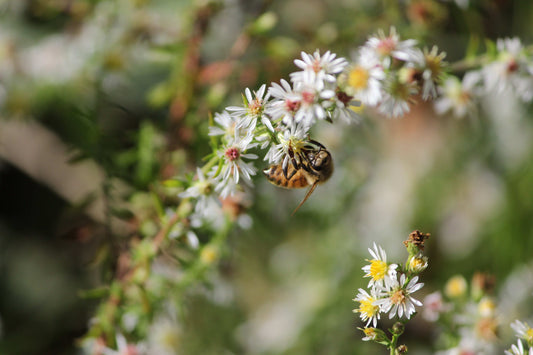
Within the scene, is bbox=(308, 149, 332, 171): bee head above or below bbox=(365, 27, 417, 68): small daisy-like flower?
below

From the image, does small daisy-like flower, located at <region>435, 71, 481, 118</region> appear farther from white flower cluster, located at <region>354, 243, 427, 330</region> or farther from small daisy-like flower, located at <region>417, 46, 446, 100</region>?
white flower cluster, located at <region>354, 243, 427, 330</region>

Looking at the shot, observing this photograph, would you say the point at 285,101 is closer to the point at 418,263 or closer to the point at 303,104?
the point at 303,104

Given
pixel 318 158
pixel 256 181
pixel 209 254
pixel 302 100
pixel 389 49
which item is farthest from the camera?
pixel 256 181

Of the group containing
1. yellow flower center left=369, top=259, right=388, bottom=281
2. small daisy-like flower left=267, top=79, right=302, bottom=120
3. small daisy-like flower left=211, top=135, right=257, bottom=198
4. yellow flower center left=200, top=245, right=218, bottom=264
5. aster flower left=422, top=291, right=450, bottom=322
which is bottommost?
yellow flower center left=369, top=259, right=388, bottom=281

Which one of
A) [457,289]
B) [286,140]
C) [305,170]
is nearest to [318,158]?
[305,170]

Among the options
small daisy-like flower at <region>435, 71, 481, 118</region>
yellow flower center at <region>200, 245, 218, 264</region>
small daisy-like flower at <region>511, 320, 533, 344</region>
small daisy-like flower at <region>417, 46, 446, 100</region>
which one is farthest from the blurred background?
small daisy-like flower at <region>511, 320, 533, 344</region>

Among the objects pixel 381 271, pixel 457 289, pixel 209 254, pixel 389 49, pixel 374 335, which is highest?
pixel 389 49
